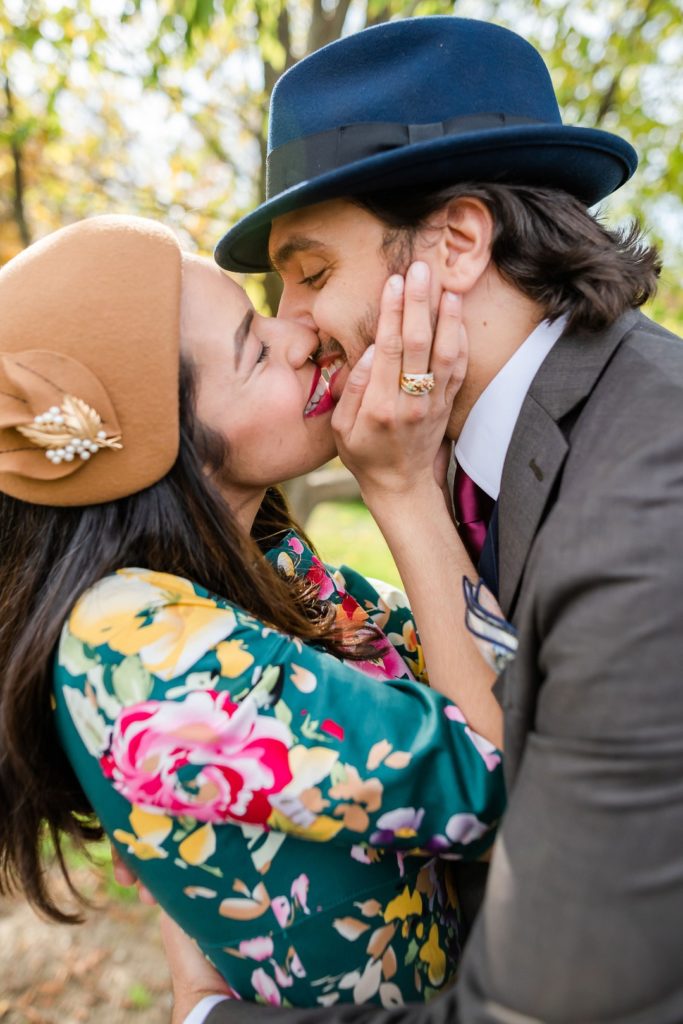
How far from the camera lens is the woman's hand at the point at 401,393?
230 cm

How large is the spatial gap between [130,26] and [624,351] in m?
3.77

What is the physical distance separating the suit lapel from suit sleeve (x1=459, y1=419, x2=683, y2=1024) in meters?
0.40

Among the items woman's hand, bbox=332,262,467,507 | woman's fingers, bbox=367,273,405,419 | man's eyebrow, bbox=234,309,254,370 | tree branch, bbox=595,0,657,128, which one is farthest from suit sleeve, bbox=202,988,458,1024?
tree branch, bbox=595,0,657,128

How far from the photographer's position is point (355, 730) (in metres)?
1.74

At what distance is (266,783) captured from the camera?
169 centimetres

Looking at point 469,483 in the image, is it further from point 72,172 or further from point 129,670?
point 72,172

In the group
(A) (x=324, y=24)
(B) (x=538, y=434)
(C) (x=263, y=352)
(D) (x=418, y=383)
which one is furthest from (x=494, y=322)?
(A) (x=324, y=24)

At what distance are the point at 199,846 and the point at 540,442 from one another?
1155 millimetres

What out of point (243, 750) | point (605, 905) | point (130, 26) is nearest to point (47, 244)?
point (243, 750)

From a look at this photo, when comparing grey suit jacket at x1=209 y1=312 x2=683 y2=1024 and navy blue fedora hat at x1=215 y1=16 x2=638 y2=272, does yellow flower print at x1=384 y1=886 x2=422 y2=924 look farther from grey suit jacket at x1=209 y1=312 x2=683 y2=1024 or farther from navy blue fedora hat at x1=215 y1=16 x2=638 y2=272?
navy blue fedora hat at x1=215 y1=16 x2=638 y2=272

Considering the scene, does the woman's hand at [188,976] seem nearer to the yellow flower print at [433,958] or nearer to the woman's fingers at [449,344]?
the yellow flower print at [433,958]

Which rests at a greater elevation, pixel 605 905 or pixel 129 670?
pixel 129 670

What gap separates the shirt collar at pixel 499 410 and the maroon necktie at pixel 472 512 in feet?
0.17

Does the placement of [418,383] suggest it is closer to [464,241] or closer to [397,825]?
[464,241]
